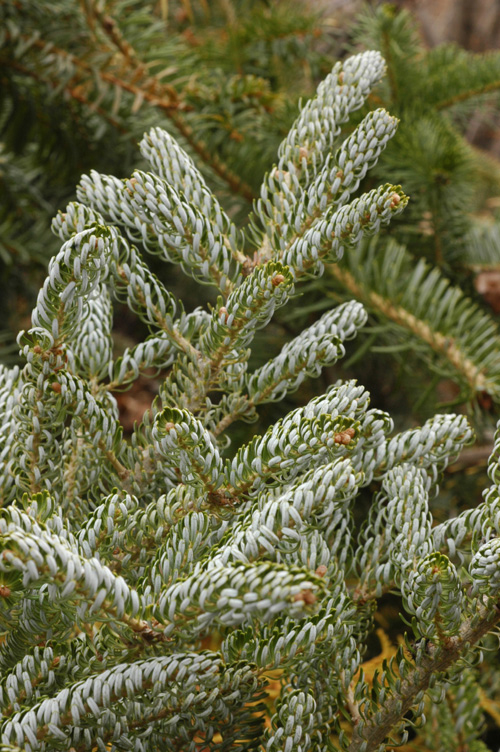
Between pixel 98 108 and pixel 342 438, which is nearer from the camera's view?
pixel 342 438

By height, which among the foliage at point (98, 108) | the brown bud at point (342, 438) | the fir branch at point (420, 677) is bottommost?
the fir branch at point (420, 677)

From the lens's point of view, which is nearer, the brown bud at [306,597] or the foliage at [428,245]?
the brown bud at [306,597]

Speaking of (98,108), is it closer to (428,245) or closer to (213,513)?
(428,245)

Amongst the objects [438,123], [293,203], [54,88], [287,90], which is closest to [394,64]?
[438,123]

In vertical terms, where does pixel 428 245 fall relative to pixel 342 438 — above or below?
above

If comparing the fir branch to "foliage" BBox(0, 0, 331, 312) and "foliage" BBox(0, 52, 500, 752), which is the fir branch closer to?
"foliage" BBox(0, 52, 500, 752)

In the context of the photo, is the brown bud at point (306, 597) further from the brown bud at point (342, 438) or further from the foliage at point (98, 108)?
the foliage at point (98, 108)

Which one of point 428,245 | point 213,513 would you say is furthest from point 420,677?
point 428,245

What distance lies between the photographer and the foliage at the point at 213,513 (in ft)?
1.06

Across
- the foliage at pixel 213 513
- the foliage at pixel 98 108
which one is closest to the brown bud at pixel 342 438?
the foliage at pixel 213 513

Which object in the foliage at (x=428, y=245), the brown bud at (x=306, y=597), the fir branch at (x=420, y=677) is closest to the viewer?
the brown bud at (x=306, y=597)

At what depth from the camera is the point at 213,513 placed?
1.27ft

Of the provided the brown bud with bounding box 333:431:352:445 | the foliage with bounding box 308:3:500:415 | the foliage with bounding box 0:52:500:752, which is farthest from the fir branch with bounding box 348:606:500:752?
the foliage with bounding box 308:3:500:415

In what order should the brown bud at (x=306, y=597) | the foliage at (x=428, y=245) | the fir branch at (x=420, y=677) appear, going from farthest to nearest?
the foliage at (x=428, y=245) → the fir branch at (x=420, y=677) → the brown bud at (x=306, y=597)
